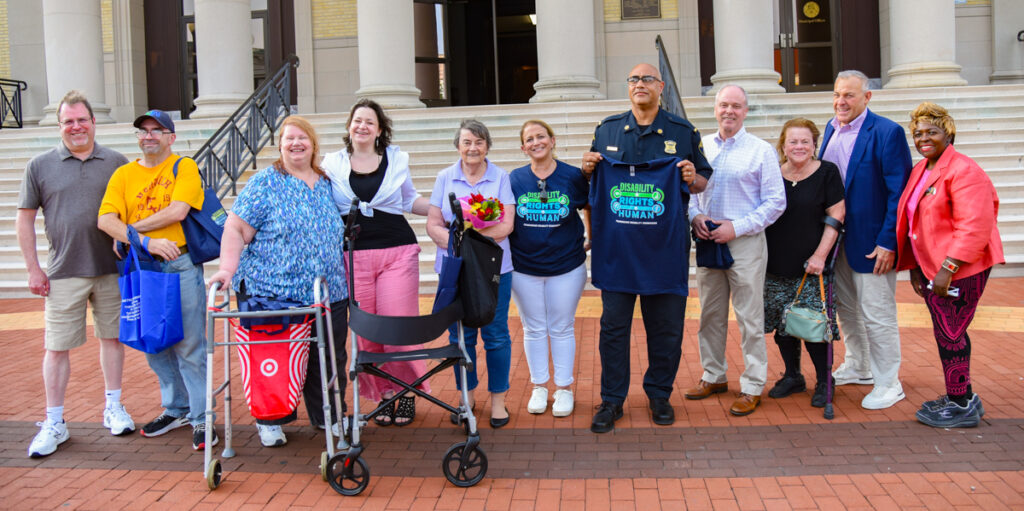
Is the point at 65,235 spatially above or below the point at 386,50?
below

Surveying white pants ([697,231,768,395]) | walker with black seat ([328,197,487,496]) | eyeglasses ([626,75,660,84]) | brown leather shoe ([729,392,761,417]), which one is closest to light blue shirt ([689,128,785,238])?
white pants ([697,231,768,395])

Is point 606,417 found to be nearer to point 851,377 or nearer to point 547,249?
point 547,249

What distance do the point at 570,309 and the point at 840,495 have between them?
1.91 meters

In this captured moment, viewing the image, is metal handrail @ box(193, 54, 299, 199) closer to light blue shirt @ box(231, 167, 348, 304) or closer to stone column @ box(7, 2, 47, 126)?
light blue shirt @ box(231, 167, 348, 304)

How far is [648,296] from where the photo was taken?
4.87 metres

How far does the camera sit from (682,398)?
17.8ft

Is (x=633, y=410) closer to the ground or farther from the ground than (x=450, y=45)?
closer to the ground

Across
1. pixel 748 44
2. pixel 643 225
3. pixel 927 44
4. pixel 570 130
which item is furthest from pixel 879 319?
pixel 927 44

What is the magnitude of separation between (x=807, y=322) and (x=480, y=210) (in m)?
2.15

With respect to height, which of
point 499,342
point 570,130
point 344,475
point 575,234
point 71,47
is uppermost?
point 71,47

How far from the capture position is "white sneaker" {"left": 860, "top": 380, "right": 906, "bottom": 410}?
500 centimetres

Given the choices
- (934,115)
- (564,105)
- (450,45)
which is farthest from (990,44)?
(934,115)

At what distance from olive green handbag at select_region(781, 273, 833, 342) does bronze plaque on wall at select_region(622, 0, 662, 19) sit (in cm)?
1245

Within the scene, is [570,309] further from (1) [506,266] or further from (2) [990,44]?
(2) [990,44]
